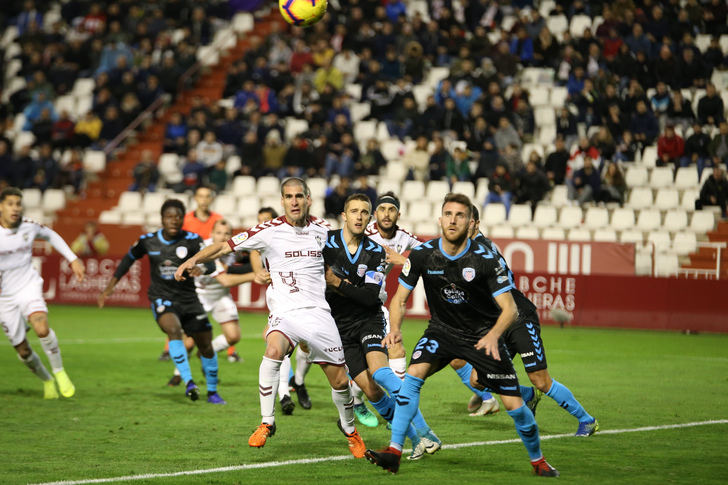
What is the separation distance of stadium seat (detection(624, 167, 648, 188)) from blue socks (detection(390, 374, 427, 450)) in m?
17.9

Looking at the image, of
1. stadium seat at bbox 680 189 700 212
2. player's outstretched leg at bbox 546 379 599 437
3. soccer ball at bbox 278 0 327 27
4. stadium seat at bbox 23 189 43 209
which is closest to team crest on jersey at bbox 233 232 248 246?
player's outstretched leg at bbox 546 379 599 437

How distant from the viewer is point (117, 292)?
2712 centimetres

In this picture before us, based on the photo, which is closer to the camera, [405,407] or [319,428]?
[405,407]

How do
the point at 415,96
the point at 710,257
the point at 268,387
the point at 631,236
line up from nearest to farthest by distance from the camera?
the point at 268,387 → the point at 710,257 → the point at 631,236 → the point at 415,96

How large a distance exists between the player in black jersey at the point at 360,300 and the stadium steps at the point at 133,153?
18.7 metres

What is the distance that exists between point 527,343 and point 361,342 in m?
1.69

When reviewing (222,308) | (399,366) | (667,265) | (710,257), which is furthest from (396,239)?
(710,257)

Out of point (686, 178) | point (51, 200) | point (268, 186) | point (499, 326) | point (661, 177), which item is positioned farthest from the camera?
point (51, 200)

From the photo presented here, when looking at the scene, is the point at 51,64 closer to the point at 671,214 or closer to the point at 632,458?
the point at 671,214

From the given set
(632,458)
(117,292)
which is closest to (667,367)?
(632,458)

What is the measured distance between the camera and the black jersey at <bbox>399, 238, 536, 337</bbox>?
818 centimetres

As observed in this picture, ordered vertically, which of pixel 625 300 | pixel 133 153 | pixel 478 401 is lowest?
pixel 625 300

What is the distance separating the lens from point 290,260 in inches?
369

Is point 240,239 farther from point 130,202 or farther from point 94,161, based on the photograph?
point 94,161
